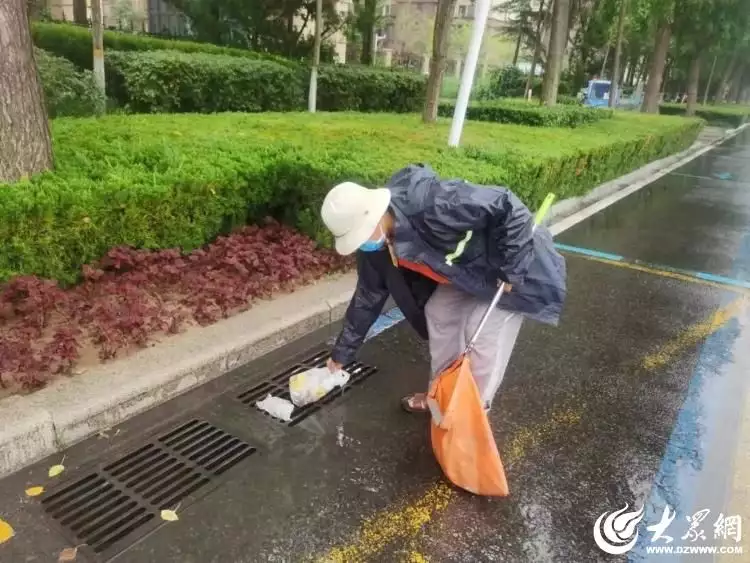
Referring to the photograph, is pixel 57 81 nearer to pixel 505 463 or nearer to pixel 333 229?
pixel 333 229

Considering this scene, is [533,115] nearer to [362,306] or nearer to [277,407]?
[362,306]

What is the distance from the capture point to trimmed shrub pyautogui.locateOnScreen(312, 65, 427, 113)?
15117mm

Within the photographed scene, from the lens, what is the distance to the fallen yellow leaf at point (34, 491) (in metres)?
2.51

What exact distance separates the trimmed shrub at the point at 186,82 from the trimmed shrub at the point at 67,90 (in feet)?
3.94

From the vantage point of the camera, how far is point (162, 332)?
352cm

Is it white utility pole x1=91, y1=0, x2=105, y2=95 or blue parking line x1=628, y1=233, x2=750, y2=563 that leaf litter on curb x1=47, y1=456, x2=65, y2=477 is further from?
white utility pole x1=91, y1=0, x2=105, y2=95

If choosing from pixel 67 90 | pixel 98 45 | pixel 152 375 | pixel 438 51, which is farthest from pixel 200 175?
pixel 438 51

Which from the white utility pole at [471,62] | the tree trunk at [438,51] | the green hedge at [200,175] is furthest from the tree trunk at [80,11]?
the white utility pole at [471,62]

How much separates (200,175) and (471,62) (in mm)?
3651

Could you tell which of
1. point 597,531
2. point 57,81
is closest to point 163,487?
point 597,531

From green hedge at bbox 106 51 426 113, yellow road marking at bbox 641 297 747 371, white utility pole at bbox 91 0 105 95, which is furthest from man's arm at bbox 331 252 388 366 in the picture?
green hedge at bbox 106 51 426 113

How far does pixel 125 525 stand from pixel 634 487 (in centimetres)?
224

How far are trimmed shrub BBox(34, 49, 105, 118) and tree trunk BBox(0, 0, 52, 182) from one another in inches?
181

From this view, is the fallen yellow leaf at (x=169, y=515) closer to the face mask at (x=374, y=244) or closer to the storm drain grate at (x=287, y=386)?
the storm drain grate at (x=287, y=386)
